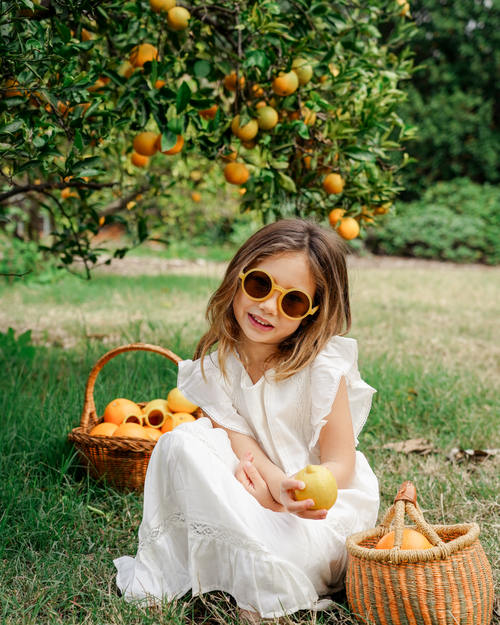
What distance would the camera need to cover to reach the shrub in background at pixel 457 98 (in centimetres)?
1116

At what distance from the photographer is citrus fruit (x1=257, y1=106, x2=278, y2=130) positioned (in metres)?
2.16

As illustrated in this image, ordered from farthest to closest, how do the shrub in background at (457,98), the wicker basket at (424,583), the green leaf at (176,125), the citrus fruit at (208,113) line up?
the shrub in background at (457,98)
the citrus fruit at (208,113)
the green leaf at (176,125)
the wicker basket at (424,583)

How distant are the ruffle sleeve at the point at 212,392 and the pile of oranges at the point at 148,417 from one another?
417 millimetres

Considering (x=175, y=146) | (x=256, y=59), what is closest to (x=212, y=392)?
(x=175, y=146)

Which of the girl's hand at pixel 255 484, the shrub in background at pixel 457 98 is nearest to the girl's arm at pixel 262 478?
the girl's hand at pixel 255 484

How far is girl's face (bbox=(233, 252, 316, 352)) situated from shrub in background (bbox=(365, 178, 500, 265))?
9.12 metres

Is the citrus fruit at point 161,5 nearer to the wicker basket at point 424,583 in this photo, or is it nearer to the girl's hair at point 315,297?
the girl's hair at point 315,297

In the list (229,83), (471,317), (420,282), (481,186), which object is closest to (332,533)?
(229,83)

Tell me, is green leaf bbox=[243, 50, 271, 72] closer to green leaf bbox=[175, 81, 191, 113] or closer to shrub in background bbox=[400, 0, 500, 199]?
green leaf bbox=[175, 81, 191, 113]

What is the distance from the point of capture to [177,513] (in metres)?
1.51

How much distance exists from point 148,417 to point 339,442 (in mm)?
997

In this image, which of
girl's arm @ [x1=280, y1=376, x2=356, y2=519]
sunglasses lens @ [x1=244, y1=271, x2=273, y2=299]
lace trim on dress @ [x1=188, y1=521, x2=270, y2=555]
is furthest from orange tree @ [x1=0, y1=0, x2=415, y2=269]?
lace trim on dress @ [x1=188, y1=521, x2=270, y2=555]

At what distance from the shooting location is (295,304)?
1.58 meters

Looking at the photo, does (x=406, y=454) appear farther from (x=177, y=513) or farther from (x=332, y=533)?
(x=177, y=513)
